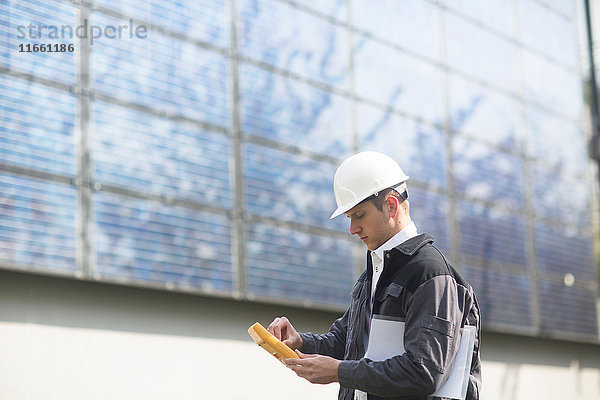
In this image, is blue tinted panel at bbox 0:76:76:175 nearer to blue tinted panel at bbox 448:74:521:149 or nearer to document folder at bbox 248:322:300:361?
document folder at bbox 248:322:300:361

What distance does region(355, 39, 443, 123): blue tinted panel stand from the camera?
38.1 ft

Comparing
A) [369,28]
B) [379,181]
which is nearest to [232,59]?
[369,28]

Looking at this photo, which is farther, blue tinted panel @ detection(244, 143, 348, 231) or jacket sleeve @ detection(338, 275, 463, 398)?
blue tinted panel @ detection(244, 143, 348, 231)

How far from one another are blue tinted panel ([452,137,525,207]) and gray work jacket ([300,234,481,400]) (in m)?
8.18

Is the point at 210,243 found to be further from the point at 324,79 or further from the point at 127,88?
the point at 324,79

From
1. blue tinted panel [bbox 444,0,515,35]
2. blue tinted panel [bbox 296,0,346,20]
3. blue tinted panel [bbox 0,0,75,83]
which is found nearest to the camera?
blue tinted panel [bbox 0,0,75,83]

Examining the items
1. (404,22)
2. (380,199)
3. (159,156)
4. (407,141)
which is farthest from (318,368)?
(404,22)

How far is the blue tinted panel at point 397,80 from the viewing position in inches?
457

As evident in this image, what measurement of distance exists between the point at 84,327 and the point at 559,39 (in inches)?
390

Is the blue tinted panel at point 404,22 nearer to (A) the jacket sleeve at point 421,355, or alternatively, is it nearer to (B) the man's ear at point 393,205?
(B) the man's ear at point 393,205

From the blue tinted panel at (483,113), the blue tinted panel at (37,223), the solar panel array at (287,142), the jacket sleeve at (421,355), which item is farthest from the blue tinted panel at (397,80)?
the jacket sleeve at (421,355)

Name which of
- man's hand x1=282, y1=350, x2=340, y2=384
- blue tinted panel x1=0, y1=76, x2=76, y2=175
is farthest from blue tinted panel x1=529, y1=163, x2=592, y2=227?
man's hand x1=282, y1=350, x2=340, y2=384

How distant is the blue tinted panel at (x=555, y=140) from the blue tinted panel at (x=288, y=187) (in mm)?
4576

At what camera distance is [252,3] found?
10.3 m
